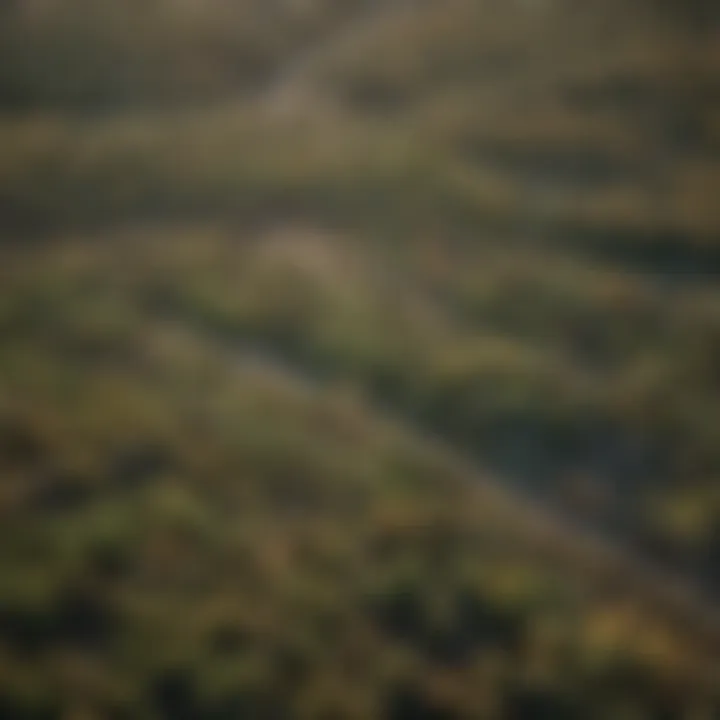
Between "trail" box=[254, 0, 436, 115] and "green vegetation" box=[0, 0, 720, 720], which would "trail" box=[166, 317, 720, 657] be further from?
"trail" box=[254, 0, 436, 115]

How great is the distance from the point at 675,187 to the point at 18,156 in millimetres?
3232

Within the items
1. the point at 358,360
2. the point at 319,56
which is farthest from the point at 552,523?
the point at 319,56

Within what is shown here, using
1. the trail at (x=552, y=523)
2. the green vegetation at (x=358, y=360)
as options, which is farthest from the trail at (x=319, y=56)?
the trail at (x=552, y=523)

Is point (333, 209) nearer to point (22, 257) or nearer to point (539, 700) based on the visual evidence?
point (22, 257)

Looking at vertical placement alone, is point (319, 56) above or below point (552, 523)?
above

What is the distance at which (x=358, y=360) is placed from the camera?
4.74 m

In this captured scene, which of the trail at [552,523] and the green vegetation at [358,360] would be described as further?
the trail at [552,523]

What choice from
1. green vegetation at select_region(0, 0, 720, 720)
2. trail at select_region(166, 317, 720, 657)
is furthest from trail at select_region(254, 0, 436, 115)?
trail at select_region(166, 317, 720, 657)

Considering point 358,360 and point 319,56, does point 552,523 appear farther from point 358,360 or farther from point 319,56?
point 319,56

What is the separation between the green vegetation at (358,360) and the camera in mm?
3666

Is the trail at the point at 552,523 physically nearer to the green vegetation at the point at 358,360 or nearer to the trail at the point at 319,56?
the green vegetation at the point at 358,360

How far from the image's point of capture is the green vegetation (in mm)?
3666

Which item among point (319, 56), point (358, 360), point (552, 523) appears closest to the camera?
point (552, 523)

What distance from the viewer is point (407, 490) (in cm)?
418
